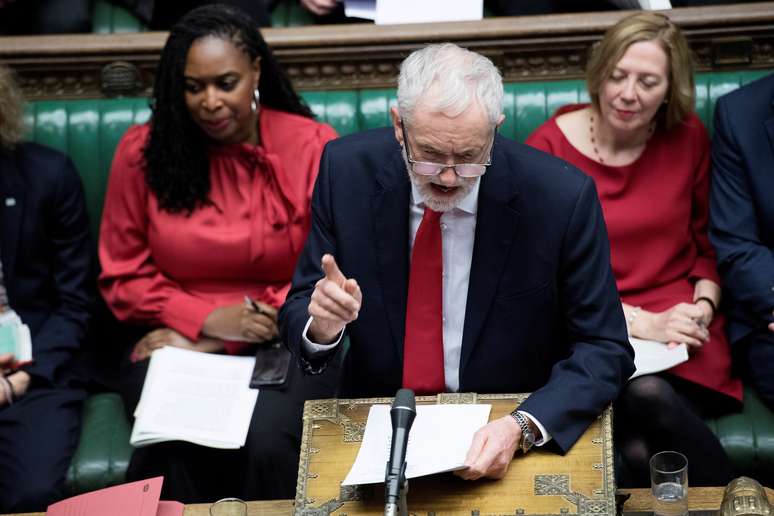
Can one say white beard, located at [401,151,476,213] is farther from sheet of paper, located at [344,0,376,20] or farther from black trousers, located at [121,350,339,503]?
sheet of paper, located at [344,0,376,20]

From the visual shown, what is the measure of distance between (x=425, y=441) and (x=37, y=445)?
4.37ft

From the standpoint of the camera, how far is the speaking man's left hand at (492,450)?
2.31 m

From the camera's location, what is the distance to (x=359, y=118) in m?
3.86

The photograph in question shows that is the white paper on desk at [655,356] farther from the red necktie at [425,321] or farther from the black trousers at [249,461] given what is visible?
the black trousers at [249,461]

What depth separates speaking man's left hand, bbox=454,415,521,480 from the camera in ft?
7.58

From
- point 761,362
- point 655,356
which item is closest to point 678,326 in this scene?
point 655,356

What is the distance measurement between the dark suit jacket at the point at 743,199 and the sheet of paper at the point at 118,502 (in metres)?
1.69

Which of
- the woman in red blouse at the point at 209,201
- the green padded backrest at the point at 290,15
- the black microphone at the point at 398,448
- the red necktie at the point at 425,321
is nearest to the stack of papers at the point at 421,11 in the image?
the green padded backrest at the point at 290,15

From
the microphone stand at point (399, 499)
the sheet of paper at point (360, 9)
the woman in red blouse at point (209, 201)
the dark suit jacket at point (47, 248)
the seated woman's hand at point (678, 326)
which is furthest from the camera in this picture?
the sheet of paper at point (360, 9)

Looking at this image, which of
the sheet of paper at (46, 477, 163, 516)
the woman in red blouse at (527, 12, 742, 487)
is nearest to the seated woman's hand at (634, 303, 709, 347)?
the woman in red blouse at (527, 12, 742, 487)

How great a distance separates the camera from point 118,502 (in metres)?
2.46

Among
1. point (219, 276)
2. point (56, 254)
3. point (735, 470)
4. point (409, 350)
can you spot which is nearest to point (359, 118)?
point (219, 276)

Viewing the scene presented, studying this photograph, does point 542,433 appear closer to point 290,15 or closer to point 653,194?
point 653,194

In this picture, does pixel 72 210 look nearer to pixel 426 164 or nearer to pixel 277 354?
pixel 277 354
